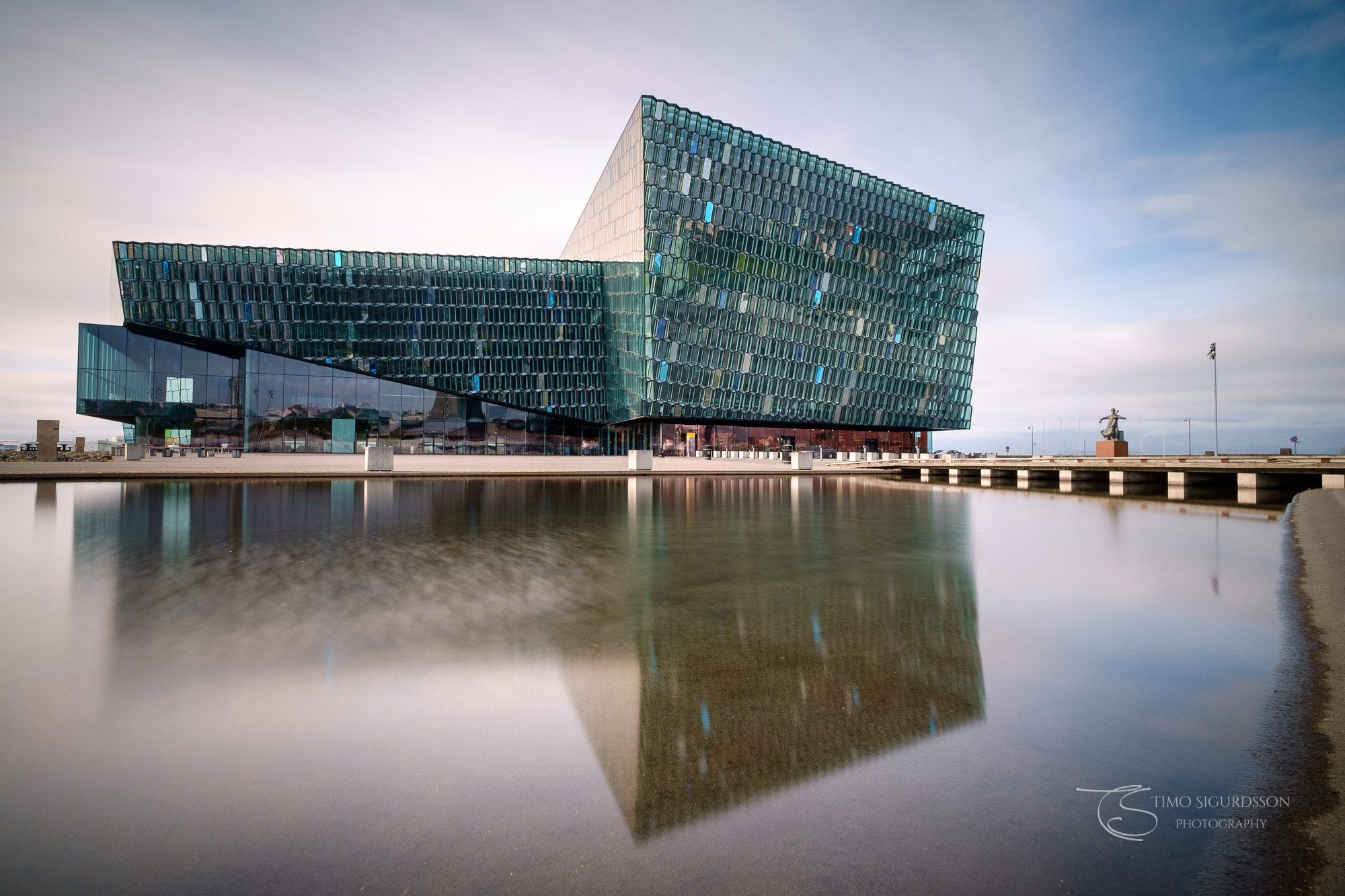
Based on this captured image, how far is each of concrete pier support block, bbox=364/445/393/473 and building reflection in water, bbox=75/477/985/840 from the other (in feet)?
65.0

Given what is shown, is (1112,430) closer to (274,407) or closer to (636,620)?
(636,620)

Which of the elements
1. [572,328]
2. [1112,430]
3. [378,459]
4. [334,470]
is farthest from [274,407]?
[1112,430]

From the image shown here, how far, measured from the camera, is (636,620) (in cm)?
644

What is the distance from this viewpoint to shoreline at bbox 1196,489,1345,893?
2.60 meters

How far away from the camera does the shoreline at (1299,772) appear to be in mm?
2598

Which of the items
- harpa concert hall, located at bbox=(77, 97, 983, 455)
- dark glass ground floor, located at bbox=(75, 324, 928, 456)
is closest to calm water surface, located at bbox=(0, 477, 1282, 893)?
harpa concert hall, located at bbox=(77, 97, 983, 455)

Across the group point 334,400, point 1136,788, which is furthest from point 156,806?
point 334,400

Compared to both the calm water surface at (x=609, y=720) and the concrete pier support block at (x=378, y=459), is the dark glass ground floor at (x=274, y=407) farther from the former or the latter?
the calm water surface at (x=609, y=720)

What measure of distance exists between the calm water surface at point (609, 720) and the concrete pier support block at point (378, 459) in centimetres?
2506

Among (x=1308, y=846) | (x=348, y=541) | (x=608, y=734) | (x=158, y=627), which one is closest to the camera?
(x=1308, y=846)

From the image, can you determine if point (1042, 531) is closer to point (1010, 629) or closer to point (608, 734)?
point (1010, 629)

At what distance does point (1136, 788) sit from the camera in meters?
3.31

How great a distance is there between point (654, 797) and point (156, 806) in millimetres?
2148

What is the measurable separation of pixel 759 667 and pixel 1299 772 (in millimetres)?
2972
